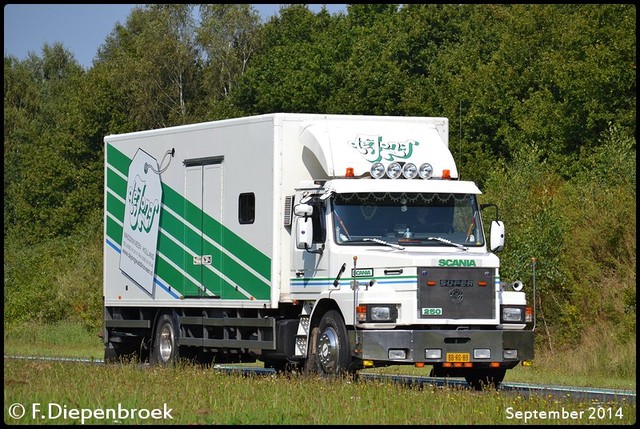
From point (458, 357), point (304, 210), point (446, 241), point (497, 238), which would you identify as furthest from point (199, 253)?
point (458, 357)

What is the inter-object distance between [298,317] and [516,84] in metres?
36.0

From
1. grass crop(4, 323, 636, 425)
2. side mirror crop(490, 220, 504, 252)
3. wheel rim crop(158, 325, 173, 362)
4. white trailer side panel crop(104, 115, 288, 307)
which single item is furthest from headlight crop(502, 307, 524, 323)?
wheel rim crop(158, 325, 173, 362)

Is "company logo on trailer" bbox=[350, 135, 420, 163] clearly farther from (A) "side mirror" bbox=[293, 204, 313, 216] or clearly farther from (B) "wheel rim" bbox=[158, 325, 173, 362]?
(B) "wheel rim" bbox=[158, 325, 173, 362]

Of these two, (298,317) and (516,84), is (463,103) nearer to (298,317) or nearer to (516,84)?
(516,84)

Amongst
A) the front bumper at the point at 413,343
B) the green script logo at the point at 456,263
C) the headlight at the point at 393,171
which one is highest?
the headlight at the point at 393,171

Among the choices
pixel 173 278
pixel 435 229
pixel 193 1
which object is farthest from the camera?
pixel 193 1

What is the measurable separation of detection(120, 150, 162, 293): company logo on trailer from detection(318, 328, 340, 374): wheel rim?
5257mm

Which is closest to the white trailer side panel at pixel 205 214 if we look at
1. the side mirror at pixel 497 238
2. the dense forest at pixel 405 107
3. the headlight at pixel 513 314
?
the side mirror at pixel 497 238

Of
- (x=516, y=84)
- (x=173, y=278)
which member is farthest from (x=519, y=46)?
(x=173, y=278)

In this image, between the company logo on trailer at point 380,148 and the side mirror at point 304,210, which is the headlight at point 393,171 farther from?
the side mirror at point 304,210

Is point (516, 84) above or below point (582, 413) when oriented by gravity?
above

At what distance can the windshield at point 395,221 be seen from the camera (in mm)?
19172

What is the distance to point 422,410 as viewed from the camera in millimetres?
14672

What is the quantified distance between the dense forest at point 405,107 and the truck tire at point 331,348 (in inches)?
363
